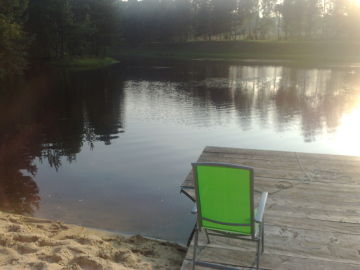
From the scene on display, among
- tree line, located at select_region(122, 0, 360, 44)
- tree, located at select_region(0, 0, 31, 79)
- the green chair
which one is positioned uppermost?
tree line, located at select_region(122, 0, 360, 44)

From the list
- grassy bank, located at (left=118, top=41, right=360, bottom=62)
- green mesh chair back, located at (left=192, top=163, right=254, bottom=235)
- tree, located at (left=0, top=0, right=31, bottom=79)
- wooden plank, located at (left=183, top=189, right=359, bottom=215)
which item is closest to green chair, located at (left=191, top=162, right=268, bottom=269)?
green mesh chair back, located at (left=192, top=163, right=254, bottom=235)

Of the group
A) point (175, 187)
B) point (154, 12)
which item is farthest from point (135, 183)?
point (154, 12)

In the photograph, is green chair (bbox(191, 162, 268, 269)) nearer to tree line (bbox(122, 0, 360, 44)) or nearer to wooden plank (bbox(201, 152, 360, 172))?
wooden plank (bbox(201, 152, 360, 172))

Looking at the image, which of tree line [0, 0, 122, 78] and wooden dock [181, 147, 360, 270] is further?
tree line [0, 0, 122, 78]

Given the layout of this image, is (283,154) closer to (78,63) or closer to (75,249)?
(75,249)

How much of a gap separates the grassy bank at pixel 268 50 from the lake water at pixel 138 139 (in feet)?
101

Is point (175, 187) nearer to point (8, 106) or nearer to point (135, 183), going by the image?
point (135, 183)

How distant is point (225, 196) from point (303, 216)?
5.00ft

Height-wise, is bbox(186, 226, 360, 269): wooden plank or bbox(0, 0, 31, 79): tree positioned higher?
bbox(0, 0, 31, 79): tree

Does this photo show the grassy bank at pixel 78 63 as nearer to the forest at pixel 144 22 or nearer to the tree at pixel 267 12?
the forest at pixel 144 22

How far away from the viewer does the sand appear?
11.0ft

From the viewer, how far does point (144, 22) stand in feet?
255

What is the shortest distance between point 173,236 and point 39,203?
2358 mm

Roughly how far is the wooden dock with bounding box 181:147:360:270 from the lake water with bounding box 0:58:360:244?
3.77 ft
